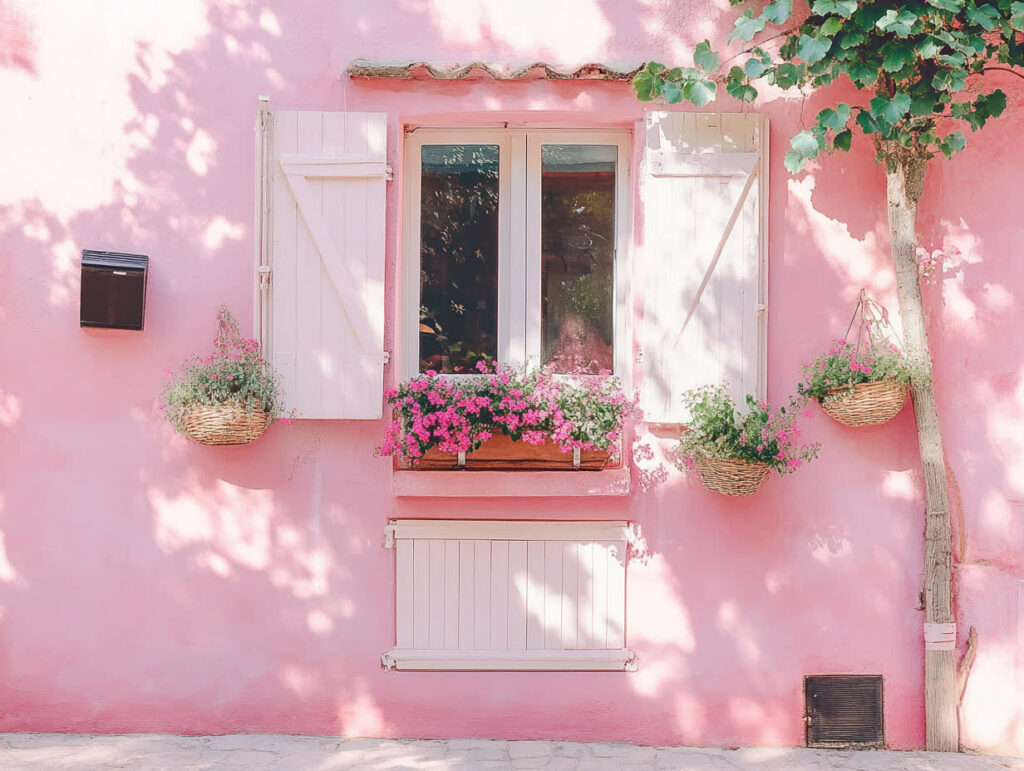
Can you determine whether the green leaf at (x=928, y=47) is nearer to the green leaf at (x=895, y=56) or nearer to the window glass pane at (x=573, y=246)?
the green leaf at (x=895, y=56)

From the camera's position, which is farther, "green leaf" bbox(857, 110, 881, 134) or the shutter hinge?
the shutter hinge

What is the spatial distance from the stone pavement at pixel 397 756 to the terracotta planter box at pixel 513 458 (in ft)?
4.13

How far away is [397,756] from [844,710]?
2.05 metres

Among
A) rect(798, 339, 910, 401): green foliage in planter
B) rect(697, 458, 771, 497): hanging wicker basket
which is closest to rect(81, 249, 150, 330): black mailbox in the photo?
rect(697, 458, 771, 497): hanging wicker basket

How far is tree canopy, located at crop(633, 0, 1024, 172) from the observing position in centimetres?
351

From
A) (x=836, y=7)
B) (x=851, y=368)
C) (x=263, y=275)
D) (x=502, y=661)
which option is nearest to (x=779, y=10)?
(x=836, y=7)

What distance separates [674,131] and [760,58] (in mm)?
488

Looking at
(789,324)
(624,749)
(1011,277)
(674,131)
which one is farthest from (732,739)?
(674,131)

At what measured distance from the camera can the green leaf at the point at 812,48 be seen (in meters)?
3.59

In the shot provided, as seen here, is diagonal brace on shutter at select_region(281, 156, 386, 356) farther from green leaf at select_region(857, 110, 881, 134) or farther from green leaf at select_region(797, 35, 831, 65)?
green leaf at select_region(857, 110, 881, 134)

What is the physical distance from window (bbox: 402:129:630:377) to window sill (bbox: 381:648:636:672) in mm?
1338

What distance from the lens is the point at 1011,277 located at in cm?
405

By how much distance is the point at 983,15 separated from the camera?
3.48 metres

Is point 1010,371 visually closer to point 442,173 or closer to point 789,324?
point 789,324
